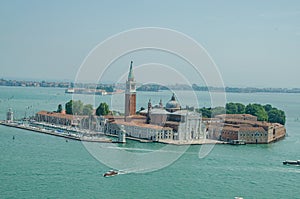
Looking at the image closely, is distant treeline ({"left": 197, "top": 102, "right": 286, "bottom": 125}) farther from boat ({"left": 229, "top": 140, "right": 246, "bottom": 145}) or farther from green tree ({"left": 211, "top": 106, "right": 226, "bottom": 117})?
boat ({"left": 229, "top": 140, "right": 246, "bottom": 145})

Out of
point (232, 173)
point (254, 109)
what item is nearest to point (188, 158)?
point (232, 173)

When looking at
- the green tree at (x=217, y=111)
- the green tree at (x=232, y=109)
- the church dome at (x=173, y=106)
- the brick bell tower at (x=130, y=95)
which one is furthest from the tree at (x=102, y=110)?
the green tree at (x=232, y=109)

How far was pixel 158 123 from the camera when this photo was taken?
12.3 meters

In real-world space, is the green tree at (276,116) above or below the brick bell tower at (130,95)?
below

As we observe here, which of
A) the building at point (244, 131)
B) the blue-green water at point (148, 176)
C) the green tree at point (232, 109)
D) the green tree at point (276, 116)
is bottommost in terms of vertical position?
the blue-green water at point (148, 176)

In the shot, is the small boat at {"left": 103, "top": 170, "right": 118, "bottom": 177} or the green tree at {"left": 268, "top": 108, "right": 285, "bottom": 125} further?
the green tree at {"left": 268, "top": 108, "right": 285, "bottom": 125}

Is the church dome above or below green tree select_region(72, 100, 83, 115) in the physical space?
above

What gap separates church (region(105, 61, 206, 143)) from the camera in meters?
11.2

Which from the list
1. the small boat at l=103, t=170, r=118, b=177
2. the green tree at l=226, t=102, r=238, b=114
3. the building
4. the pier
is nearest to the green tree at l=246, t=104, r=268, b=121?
the green tree at l=226, t=102, r=238, b=114

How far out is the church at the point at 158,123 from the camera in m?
11.2

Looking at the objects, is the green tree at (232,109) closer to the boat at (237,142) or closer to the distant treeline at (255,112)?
the distant treeline at (255,112)

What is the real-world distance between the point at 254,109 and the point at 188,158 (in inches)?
274

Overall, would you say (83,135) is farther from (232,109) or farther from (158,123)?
(232,109)

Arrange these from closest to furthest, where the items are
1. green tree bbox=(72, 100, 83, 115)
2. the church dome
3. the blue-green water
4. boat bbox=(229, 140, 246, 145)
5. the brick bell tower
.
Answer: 1. the blue-green water
2. boat bbox=(229, 140, 246, 145)
3. the church dome
4. the brick bell tower
5. green tree bbox=(72, 100, 83, 115)
